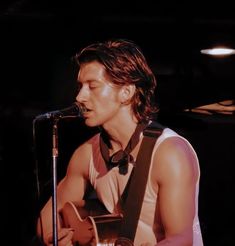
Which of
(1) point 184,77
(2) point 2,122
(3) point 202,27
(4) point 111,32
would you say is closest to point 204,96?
(1) point 184,77

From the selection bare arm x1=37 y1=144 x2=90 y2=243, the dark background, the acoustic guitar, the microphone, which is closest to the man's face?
the microphone

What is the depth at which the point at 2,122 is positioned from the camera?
400cm

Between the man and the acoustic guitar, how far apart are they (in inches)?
2.0

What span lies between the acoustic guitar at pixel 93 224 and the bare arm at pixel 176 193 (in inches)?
10.6

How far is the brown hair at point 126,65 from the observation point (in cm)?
253

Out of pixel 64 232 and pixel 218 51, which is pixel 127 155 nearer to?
pixel 64 232

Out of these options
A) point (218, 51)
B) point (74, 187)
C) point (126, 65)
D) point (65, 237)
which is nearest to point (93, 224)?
point (65, 237)

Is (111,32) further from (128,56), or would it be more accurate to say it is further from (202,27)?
(128,56)

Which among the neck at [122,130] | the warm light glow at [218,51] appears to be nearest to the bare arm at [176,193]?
the neck at [122,130]

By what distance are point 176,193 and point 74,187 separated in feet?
2.32

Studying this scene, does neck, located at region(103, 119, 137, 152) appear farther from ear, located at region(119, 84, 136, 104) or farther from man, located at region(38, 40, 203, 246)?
ear, located at region(119, 84, 136, 104)

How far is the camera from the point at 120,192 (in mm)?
2566

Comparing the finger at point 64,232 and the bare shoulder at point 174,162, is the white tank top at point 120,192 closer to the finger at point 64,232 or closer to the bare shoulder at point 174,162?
the bare shoulder at point 174,162

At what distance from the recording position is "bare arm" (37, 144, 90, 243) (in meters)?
2.75
